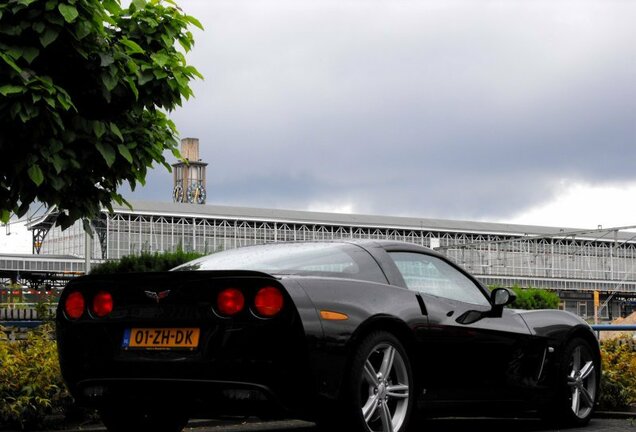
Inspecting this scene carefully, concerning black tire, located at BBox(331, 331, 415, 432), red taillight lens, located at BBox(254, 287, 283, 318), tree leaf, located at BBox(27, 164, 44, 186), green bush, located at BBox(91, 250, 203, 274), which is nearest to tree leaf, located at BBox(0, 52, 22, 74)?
tree leaf, located at BBox(27, 164, 44, 186)

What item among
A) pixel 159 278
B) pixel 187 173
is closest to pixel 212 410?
pixel 159 278

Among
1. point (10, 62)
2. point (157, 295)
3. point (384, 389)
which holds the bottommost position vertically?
point (384, 389)

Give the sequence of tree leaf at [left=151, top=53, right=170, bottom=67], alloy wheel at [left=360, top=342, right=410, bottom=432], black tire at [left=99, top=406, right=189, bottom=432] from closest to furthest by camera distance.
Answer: alloy wheel at [left=360, top=342, right=410, bottom=432], black tire at [left=99, top=406, right=189, bottom=432], tree leaf at [left=151, top=53, right=170, bottom=67]

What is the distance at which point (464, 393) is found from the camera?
7.66 m

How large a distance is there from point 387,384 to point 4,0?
5429 millimetres

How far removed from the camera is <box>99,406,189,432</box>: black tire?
7.52 meters


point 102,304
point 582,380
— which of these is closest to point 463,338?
point 582,380

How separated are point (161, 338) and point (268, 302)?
72cm

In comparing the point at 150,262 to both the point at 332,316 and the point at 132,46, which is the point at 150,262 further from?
the point at 332,316

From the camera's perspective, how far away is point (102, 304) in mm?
6816

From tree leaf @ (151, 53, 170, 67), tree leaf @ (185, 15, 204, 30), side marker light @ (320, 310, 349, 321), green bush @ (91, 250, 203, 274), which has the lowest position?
side marker light @ (320, 310, 349, 321)

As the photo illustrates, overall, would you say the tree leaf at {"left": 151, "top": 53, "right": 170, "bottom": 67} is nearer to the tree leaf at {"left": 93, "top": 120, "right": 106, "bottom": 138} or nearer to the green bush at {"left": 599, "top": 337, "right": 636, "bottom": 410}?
the tree leaf at {"left": 93, "top": 120, "right": 106, "bottom": 138}

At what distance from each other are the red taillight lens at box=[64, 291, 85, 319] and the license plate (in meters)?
0.44

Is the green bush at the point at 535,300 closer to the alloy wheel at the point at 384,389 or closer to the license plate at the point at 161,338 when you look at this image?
the alloy wheel at the point at 384,389
